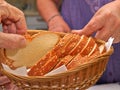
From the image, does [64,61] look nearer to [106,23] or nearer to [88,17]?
[106,23]

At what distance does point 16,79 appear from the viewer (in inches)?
27.6

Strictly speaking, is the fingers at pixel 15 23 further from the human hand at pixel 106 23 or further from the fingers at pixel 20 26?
the human hand at pixel 106 23

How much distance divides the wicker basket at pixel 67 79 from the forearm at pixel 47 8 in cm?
52

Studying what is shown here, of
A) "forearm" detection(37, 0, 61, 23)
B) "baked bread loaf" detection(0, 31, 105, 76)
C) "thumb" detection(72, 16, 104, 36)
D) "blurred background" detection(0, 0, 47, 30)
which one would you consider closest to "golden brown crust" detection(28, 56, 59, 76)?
"baked bread loaf" detection(0, 31, 105, 76)

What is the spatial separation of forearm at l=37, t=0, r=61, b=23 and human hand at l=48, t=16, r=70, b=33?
0.10ft

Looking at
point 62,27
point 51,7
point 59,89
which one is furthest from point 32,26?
point 59,89

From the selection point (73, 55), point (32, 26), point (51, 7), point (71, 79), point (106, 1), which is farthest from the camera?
point (32, 26)

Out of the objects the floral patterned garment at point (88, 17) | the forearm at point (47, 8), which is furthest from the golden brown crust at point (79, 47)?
the forearm at point (47, 8)

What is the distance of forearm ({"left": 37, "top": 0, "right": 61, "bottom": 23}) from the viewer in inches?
47.3

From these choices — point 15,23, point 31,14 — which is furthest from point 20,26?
point 31,14

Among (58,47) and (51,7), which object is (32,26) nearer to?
(51,7)

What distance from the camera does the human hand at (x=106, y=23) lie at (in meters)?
0.82

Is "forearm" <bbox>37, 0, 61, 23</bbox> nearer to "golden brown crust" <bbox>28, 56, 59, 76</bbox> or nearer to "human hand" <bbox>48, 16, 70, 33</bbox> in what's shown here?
"human hand" <bbox>48, 16, 70, 33</bbox>

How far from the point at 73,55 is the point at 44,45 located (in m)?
0.09
